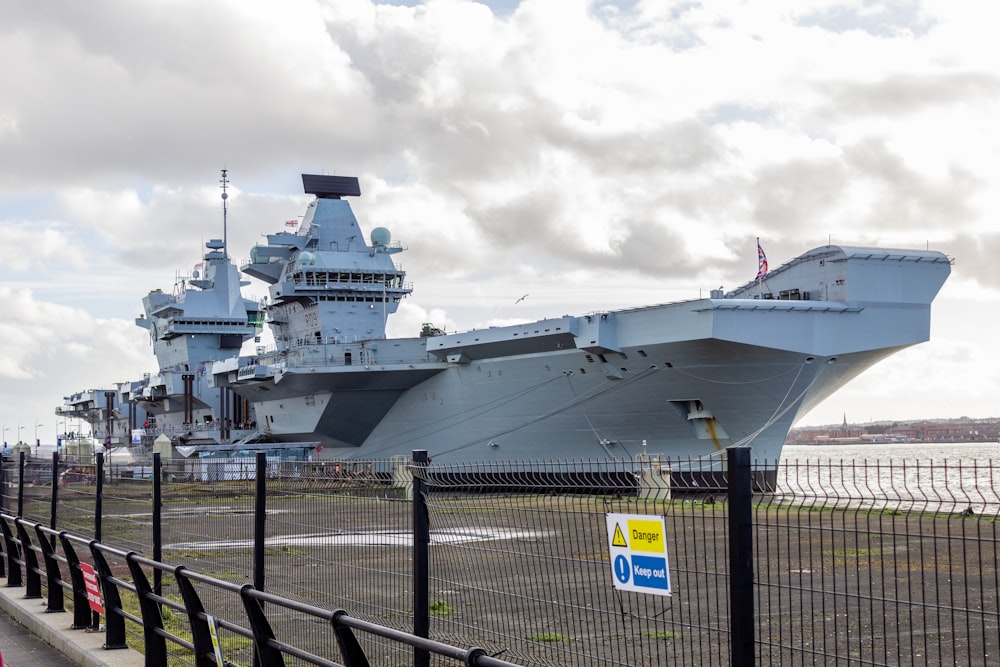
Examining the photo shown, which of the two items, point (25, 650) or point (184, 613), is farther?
Result: point (25, 650)

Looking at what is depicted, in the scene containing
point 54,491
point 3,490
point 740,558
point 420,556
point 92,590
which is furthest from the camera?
point 3,490

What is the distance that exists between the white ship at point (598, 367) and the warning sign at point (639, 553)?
1273 cm

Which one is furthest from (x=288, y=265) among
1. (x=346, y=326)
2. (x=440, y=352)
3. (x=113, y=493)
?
(x=113, y=493)

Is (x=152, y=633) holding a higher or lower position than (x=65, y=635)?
higher

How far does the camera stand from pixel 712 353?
24.0 meters

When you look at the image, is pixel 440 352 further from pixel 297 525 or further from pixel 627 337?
pixel 297 525

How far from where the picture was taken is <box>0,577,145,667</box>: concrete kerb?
7.35m

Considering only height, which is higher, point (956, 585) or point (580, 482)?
point (580, 482)

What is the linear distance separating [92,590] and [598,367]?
1917 cm

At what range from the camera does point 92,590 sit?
8.15 metres

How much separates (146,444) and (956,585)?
44454 millimetres

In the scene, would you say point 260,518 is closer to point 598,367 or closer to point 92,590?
point 92,590

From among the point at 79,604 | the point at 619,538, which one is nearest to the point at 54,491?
the point at 79,604

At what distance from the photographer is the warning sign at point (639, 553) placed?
12.6 feet
